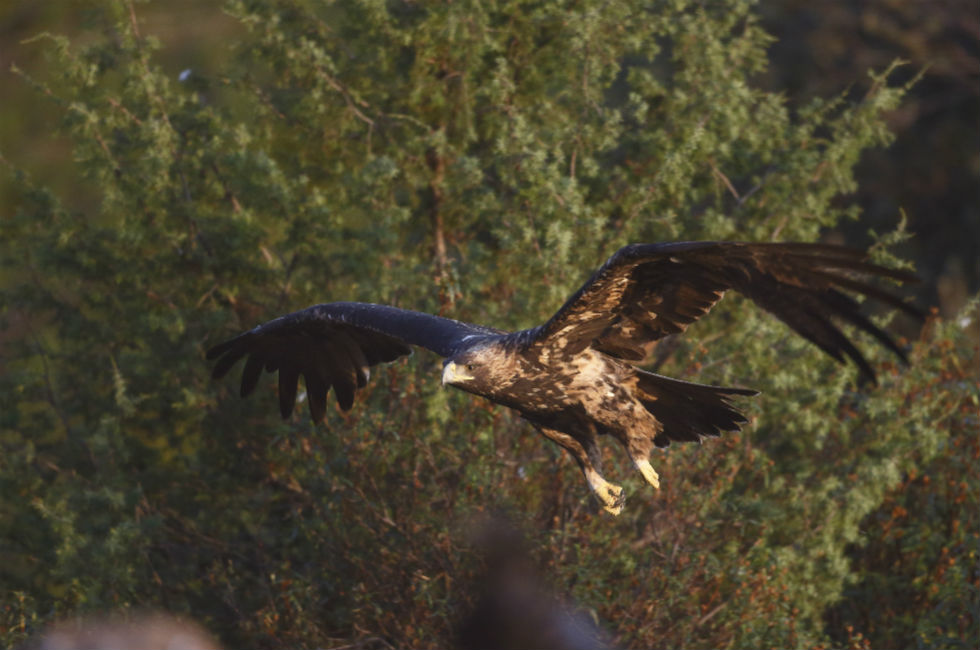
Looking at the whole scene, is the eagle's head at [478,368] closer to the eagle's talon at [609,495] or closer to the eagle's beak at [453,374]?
the eagle's beak at [453,374]

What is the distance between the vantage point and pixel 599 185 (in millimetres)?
11445

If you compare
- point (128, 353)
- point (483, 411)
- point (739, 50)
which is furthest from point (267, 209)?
point (739, 50)

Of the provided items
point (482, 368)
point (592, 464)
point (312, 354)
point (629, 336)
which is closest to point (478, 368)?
point (482, 368)

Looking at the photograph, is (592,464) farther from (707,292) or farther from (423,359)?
(423,359)

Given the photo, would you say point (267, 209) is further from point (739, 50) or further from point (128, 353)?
point (739, 50)

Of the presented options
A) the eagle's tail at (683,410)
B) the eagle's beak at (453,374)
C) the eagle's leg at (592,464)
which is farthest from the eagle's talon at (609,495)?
the eagle's beak at (453,374)

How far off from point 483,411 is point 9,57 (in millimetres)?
13784

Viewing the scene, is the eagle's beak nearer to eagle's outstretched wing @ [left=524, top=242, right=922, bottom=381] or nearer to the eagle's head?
the eagle's head

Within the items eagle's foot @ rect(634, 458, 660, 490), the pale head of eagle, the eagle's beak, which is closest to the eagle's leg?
eagle's foot @ rect(634, 458, 660, 490)

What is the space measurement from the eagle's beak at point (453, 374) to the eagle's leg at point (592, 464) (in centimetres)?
83

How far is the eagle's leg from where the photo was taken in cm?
695

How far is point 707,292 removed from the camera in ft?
20.1

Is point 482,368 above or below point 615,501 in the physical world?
above

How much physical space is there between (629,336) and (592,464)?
791mm
